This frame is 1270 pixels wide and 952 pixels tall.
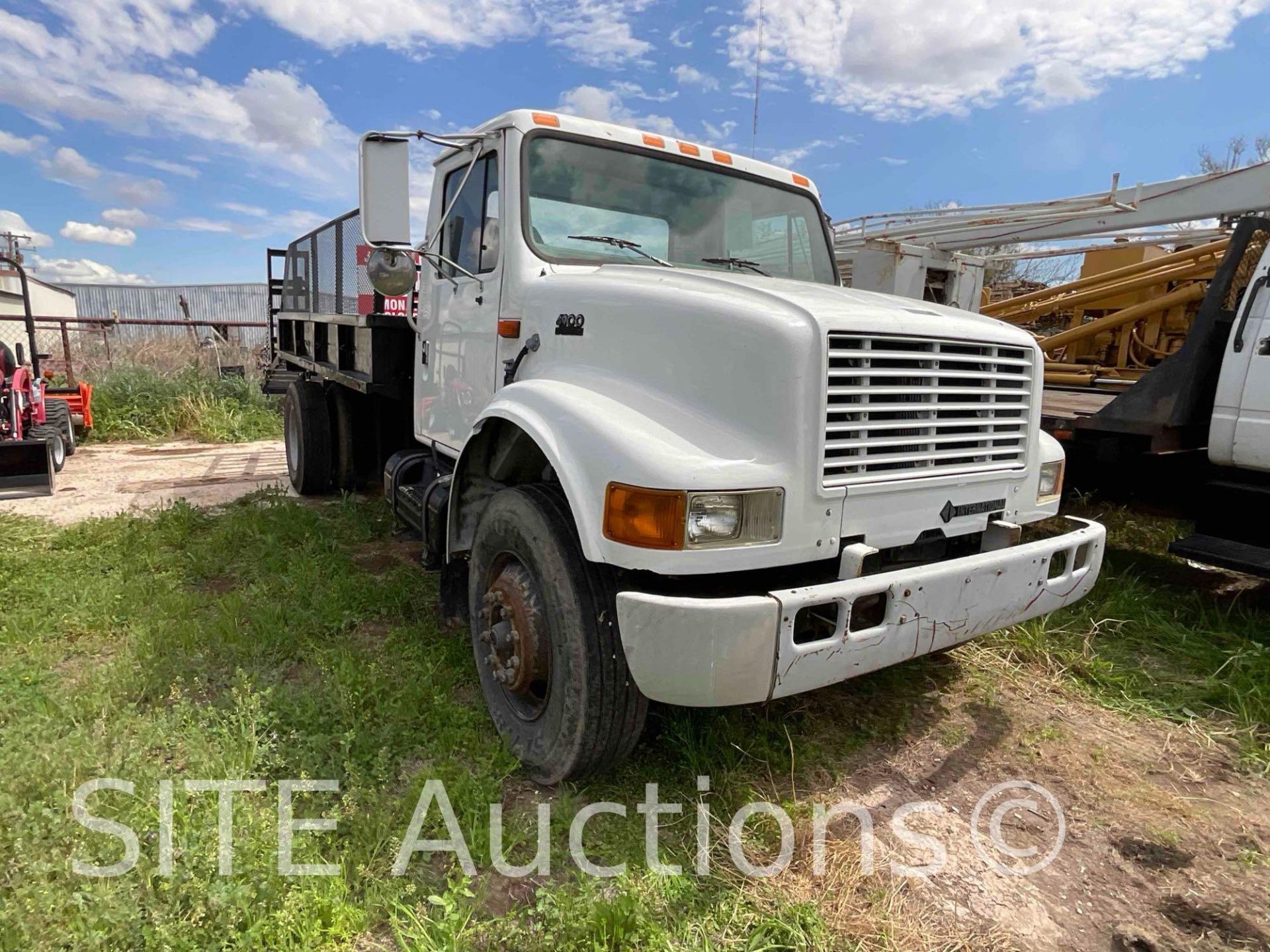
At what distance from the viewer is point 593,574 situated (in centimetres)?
236

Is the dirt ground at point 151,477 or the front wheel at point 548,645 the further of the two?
the dirt ground at point 151,477

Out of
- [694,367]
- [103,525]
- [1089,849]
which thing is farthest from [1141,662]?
[103,525]

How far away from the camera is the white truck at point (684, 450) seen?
2.11 metres

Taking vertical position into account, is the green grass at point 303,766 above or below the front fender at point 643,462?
below

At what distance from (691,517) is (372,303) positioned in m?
3.98

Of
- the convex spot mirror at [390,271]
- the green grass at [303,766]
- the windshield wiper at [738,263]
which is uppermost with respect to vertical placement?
the windshield wiper at [738,263]

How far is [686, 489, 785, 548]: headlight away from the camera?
2.07 meters

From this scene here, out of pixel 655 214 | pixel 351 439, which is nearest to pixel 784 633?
pixel 655 214

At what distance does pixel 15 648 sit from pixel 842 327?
12.5 ft

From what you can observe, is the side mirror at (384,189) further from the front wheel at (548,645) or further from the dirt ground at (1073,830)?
the dirt ground at (1073,830)

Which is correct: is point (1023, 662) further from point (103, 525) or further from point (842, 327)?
point (103, 525)

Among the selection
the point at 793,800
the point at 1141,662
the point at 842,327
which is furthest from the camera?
the point at 1141,662

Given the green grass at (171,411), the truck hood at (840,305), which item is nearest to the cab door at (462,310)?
the truck hood at (840,305)

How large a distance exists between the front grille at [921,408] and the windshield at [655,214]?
46.3 inches
